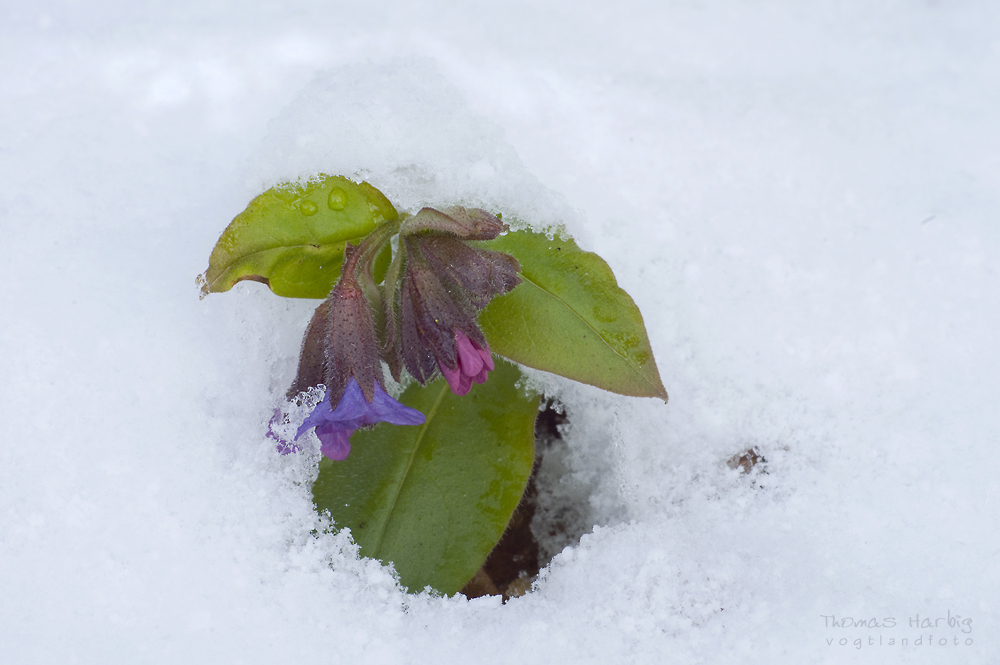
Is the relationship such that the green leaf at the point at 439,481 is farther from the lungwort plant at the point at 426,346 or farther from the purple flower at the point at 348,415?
the purple flower at the point at 348,415

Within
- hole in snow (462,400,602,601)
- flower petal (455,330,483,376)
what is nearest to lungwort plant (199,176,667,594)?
flower petal (455,330,483,376)

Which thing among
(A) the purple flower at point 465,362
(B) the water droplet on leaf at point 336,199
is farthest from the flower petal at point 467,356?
(B) the water droplet on leaf at point 336,199

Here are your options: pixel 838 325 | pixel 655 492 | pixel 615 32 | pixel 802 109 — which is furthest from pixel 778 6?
pixel 655 492

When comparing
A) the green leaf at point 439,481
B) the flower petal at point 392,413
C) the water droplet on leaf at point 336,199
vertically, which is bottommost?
the green leaf at point 439,481

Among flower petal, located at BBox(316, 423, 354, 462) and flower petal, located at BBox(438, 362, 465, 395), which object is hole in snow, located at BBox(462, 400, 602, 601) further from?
flower petal, located at BBox(316, 423, 354, 462)

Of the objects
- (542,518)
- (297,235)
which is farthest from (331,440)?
(542,518)

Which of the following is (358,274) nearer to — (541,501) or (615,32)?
(541,501)

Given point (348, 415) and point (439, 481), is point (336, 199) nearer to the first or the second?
point (348, 415)

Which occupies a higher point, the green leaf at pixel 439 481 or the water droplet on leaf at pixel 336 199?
the water droplet on leaf at pixel 336 199
